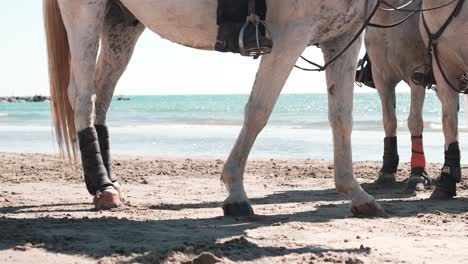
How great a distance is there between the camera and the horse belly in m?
5.71

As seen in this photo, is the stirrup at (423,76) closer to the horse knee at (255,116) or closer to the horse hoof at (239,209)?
the horse knee at (255,116)

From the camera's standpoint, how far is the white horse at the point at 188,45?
5.39m

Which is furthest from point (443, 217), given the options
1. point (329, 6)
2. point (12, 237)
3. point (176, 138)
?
point (176, 138)

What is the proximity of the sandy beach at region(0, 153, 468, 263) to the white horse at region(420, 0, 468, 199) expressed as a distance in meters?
0.25

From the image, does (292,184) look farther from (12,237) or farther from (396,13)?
(12,237)

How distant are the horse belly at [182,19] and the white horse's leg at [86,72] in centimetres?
38

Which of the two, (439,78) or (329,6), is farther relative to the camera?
(439,78)

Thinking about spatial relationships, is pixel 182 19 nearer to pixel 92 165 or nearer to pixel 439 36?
pixel 92 165

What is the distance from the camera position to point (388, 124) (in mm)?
8398

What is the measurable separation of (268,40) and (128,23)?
206 centimetres

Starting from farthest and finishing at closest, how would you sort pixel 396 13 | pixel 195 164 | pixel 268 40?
pixel 195 164
pixel 396 13
pixel 268 40

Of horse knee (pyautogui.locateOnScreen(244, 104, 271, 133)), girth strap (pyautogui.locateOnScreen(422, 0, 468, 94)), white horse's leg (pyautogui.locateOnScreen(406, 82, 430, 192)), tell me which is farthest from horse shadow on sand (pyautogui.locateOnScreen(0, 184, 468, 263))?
white horse's leg (pyautogui.locateOnScreen(406, 82, 430, 192))

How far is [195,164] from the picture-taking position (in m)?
11.0

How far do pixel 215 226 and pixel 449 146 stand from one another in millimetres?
2878
